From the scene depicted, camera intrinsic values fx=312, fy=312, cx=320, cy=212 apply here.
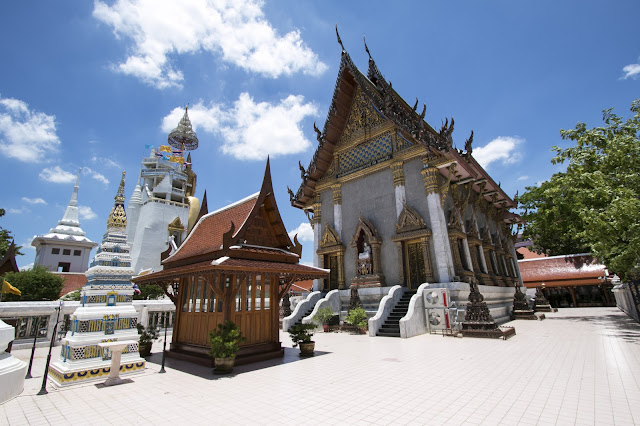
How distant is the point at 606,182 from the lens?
1095 centimetres

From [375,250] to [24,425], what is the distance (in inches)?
477

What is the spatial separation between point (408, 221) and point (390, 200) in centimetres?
161

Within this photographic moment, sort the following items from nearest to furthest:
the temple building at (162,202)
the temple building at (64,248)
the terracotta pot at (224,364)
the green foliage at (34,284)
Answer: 1. the terracotta pot at (224,364)
2. the green foliage at (34,284)
3. the temple building at (64,248)
4. the temple building at (162,202)

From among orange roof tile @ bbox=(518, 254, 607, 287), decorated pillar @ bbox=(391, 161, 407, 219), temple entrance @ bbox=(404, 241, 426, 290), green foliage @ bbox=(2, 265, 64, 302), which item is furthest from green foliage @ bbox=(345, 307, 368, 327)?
green foliage @ bbox=(2, 265, 64, 302)

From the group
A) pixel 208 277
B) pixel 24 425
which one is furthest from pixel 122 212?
pixel 24 425

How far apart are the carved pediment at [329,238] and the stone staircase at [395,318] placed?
14.3 ft

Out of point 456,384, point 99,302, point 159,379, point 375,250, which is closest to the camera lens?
point 456,384

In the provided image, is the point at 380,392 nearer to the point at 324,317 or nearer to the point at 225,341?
the point at 225,341

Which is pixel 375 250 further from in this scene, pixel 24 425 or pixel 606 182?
pixel 24 425

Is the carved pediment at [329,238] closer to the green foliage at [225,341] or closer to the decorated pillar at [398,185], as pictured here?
the decorated pillar at [398,185]

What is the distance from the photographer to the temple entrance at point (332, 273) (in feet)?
51.5

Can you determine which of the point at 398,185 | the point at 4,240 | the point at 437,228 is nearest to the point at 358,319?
the point at 437,228

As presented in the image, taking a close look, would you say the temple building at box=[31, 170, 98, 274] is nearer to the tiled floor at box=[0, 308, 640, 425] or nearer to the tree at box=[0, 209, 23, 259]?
the tree at box=[0, 209, 23, 259]

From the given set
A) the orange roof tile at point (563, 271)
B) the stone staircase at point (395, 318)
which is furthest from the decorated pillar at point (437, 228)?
the orange roof tile at point (563, 271)
